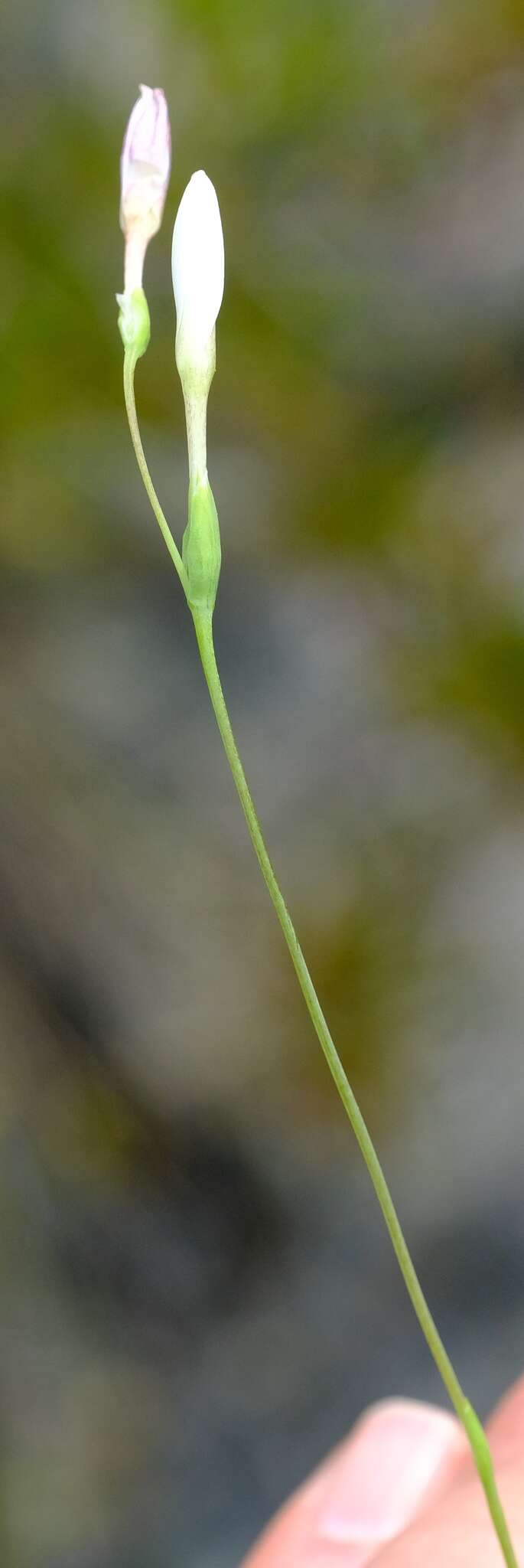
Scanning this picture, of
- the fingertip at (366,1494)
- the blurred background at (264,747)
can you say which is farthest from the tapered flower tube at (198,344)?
the blurred background at (264,747)

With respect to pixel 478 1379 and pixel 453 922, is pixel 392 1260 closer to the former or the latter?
pixel 478 1379

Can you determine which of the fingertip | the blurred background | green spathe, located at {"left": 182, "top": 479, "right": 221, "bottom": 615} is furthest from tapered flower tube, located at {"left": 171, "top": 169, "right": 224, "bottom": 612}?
the blurred background

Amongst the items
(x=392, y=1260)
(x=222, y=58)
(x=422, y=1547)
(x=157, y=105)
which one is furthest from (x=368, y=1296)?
(x=222, y=58)

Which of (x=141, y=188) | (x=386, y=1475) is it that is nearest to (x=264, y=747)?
(x=386, y=1475)

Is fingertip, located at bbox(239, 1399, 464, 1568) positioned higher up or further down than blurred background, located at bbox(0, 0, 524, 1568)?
further down

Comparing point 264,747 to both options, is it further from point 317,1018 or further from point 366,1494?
point 317,1018

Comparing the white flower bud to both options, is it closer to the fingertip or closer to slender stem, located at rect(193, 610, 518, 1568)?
slender stem, located at rect(193, 610, 518, 1568)

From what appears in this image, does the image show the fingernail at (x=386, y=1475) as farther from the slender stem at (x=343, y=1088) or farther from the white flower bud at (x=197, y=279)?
the white flower bud at (x=197, y=279)
